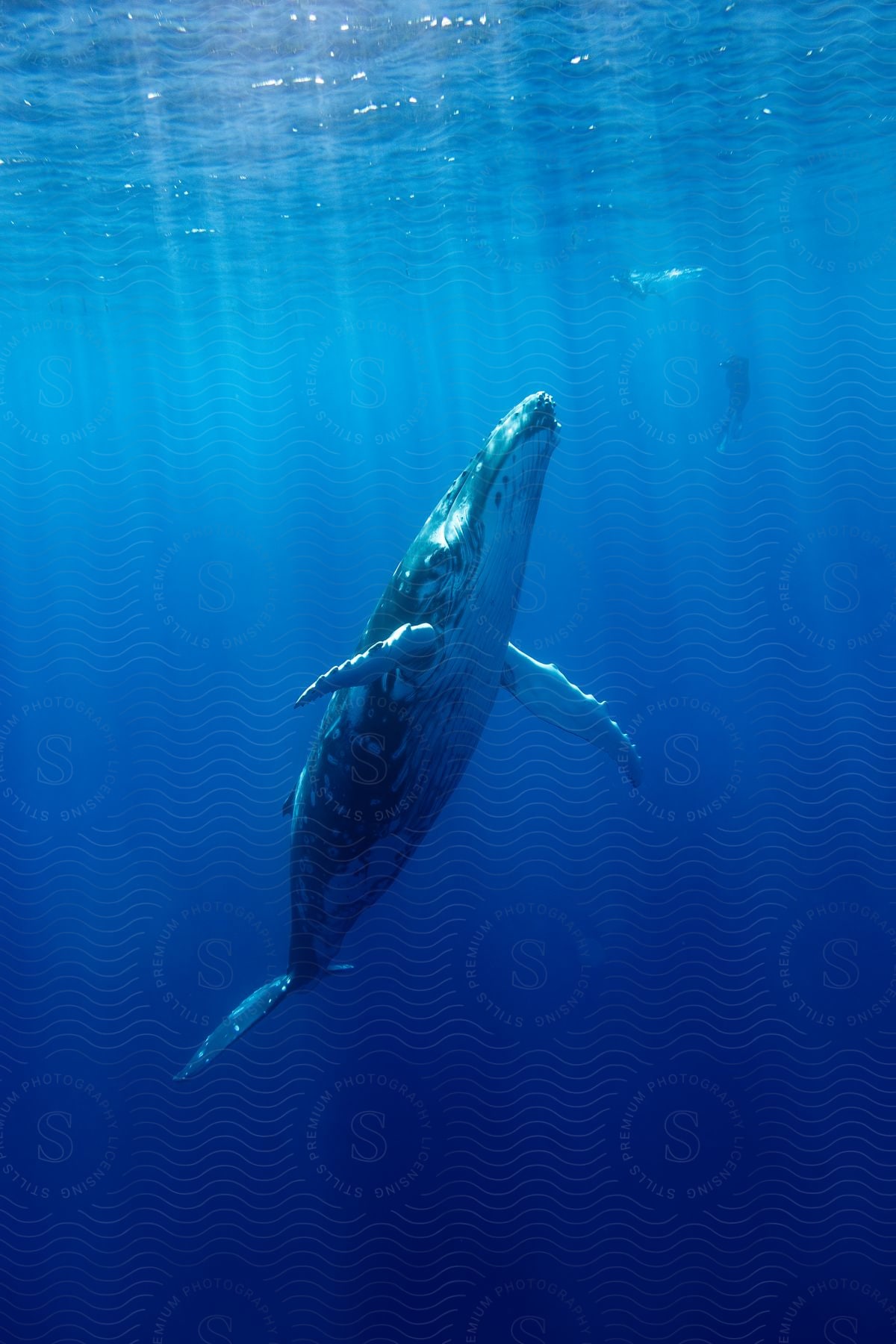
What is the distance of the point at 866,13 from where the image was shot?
11.0m

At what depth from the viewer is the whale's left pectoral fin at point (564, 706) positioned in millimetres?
7020

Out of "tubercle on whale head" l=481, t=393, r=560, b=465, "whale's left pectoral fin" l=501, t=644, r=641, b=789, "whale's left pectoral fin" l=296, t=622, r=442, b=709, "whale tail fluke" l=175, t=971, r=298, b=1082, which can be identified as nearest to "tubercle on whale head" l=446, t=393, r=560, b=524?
"tubercle on whale head" l=481, t=393, r=560, b=465

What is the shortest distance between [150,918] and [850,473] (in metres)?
29.2

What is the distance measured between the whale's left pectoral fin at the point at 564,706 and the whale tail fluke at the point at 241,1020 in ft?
10.4

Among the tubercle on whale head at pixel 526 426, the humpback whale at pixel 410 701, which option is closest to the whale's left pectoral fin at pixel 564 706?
the humpback whale at pixel 410 701

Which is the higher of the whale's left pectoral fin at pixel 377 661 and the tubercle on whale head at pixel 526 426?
the tubercle on whale head at pixel 526 426

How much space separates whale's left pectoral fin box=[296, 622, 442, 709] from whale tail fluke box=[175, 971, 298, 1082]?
2833mm

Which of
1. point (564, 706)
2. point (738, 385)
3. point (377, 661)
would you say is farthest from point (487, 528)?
point (738, 385)

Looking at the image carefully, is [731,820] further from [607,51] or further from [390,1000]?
[607,51]

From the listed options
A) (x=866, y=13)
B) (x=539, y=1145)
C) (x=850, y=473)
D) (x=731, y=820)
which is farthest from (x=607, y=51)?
(x=850, y=473)

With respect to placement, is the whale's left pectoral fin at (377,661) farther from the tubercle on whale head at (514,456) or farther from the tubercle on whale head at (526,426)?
the tubercle on whale head at (526,426)

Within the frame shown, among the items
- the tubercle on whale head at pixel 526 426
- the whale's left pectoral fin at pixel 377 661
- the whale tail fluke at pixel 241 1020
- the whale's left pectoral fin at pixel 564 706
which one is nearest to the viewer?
the whale's left pectoral fin at pixel 377 661

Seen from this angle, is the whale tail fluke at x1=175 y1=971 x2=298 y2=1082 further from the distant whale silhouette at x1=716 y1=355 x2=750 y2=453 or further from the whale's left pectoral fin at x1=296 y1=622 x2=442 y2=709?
the distant whale silhouette at x1=716 y1=355 x2=750 y2=453

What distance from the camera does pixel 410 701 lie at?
19.4 feet
